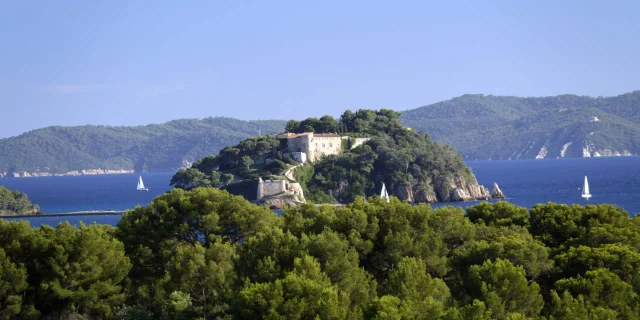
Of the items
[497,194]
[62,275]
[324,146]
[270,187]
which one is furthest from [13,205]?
[62,275]

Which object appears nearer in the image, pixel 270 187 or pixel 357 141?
pixel 270 187

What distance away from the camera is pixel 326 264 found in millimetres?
24188

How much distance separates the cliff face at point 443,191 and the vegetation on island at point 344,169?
0.47 ft

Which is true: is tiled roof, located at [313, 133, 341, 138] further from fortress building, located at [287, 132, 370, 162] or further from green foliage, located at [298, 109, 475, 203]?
green foliage, located at [298, 109, 475, 203]

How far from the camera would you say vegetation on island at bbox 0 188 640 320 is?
2188cm

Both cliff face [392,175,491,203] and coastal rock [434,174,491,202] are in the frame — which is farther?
coastal rock [434,174,491,202]

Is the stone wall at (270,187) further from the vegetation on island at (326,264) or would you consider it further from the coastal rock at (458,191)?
the vegetation on island at (326,264)

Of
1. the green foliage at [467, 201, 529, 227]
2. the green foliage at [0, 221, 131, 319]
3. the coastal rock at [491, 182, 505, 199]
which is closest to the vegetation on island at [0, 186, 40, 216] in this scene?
the coastal rock at [491, 182, 505, 199]

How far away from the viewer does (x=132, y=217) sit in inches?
1244

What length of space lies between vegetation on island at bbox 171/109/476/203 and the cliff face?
0.47 feet

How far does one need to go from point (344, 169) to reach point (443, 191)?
10.3 metres

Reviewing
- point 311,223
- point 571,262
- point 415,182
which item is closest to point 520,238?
point 571,262

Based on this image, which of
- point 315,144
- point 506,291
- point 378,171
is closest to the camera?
point 506,291

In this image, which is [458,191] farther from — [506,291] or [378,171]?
[506,291]
